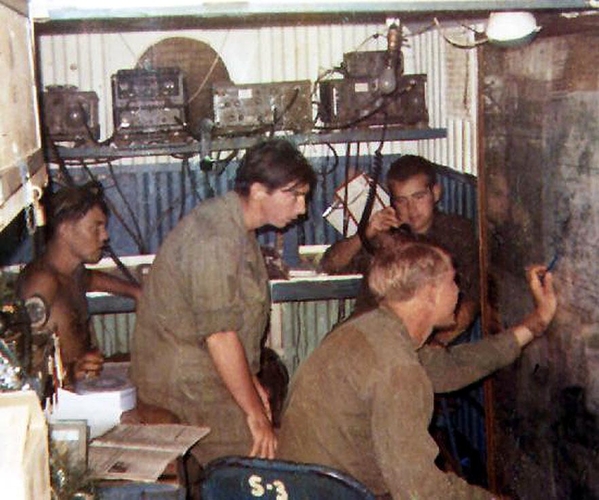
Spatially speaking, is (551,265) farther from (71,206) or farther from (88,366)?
(71,206)

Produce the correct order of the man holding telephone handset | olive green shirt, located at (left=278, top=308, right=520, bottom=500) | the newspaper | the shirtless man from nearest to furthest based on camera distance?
olive green shirt, located at (left=278, top=308, right=520, bottom=500) → the newspaper → the shirtless man → the man holding telephone handset

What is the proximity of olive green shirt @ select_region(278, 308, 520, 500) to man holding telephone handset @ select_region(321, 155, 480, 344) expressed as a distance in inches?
87.8

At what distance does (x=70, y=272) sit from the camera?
518 centimetres

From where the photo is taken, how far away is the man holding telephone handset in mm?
5344

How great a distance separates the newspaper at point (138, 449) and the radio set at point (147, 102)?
11.4 ft

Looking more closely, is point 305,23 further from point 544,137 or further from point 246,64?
point 544,137

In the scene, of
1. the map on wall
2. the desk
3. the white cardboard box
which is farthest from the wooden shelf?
the white cardboard box

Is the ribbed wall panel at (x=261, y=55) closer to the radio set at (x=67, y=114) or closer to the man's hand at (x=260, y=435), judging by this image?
the radio set at (x=67, y=114)

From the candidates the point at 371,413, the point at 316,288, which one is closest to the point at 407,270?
the point at 371,413

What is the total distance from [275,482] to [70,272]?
2762mm

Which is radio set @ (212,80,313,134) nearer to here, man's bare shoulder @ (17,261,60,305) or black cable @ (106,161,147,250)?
black cable @ (106,161,147,250)

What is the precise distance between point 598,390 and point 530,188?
3.23 ft

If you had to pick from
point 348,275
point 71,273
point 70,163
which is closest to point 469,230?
point 348,275

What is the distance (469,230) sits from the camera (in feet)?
17.9
